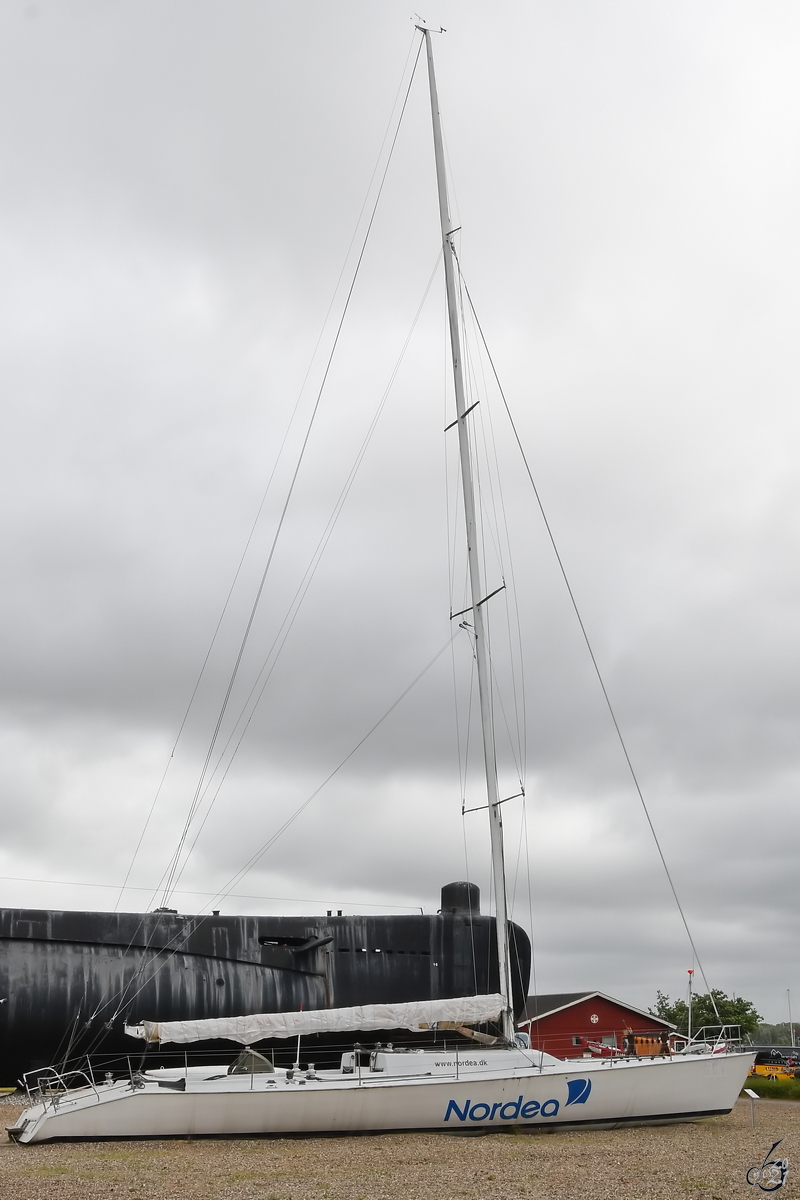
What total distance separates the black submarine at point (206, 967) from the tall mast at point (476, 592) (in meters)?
5.88

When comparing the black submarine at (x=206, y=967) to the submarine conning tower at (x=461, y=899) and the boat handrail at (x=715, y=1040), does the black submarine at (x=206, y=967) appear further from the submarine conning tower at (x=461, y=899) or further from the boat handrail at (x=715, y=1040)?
the boat handrail at (x=715, y=1040)

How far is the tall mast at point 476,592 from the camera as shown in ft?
57.3

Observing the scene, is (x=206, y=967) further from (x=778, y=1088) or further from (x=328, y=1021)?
(x=778, y=1088)

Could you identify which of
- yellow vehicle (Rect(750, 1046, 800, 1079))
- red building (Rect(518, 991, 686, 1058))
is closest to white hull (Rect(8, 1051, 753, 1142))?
yellow vehicle (Rect(750, 1046, 800, 1079))

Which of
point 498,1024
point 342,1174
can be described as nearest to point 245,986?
point 498,1024

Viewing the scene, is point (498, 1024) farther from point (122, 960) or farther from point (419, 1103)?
point (122, 960)

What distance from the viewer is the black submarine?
20906 millimetres

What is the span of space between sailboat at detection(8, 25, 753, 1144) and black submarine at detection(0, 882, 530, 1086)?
478 cm

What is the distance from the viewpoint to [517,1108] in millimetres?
15352

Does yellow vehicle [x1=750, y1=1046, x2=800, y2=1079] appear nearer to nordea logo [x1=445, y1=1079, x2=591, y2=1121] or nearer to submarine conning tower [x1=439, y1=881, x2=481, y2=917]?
submarine conning tower [x1=439, y1=881, x2=481, y2=917]

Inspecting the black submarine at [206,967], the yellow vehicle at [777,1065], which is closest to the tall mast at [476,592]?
the black submarine at [206,967]

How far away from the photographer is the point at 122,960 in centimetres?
2175

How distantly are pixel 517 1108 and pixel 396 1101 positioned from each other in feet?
5.98

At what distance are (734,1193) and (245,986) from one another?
1295 cm
